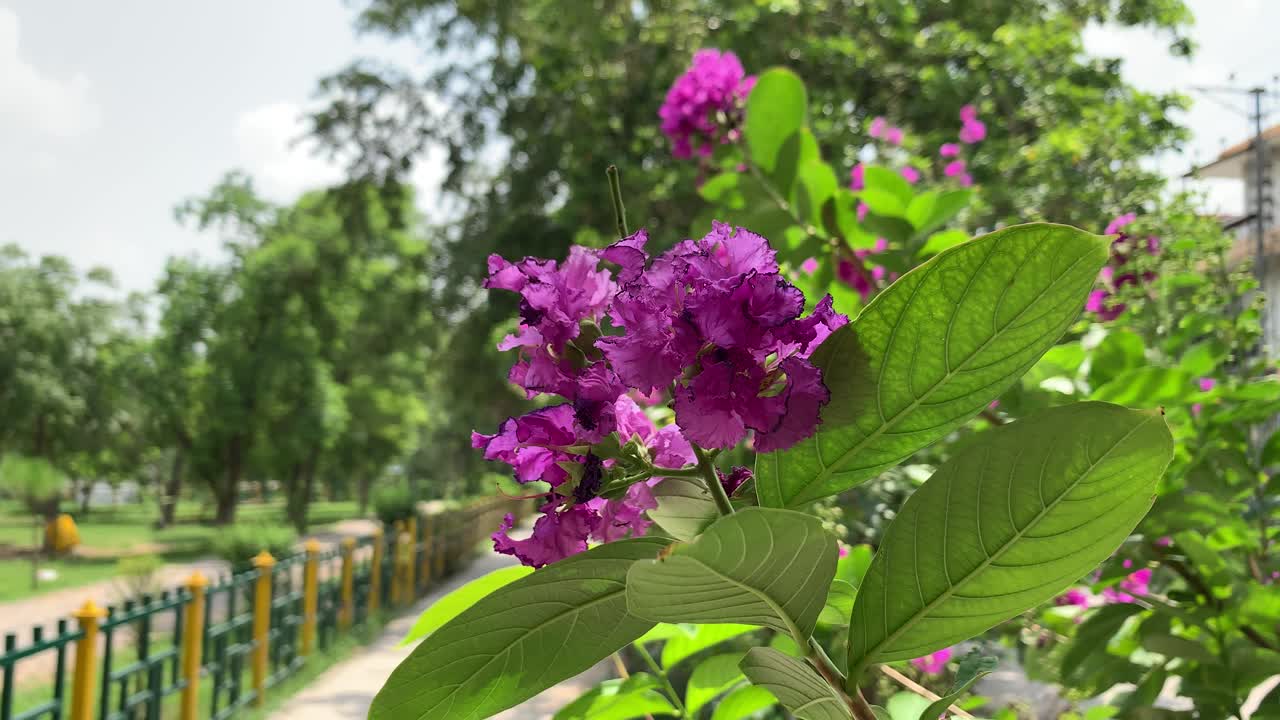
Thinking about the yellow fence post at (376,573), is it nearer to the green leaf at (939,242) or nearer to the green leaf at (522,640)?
the green leaf at (939,242)

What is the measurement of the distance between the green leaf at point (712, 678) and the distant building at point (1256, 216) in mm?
1493

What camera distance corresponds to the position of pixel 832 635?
1.51 meters

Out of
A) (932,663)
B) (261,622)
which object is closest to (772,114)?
(932,663)

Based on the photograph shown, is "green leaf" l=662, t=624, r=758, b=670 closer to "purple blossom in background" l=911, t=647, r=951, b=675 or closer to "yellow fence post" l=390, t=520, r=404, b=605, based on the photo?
"purple blossom in background" l=911, t=647, r=951, b=675

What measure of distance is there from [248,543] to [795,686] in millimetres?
11980

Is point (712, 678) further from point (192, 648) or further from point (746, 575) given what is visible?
point (192, 648)

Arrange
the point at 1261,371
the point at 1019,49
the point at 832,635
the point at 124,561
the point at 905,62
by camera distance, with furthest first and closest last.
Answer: the point at 124,561
the point at 905,62
the point at 1019,49
the point at 1261,371
the point at 832,635

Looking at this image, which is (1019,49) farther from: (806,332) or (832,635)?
(806,332)

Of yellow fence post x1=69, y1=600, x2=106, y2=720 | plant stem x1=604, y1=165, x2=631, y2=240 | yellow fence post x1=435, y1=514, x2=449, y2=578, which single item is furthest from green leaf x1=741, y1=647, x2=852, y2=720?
yellow fence post x1=435, y1=514, x2=449, y2=578

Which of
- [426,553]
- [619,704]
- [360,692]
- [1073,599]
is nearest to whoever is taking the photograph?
[619,704]

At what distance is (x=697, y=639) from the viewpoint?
96 cm

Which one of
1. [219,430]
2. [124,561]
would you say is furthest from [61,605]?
[219,430]

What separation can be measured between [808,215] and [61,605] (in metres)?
18.5

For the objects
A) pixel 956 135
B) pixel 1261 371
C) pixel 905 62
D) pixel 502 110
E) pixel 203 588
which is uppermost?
pixel 502 110
